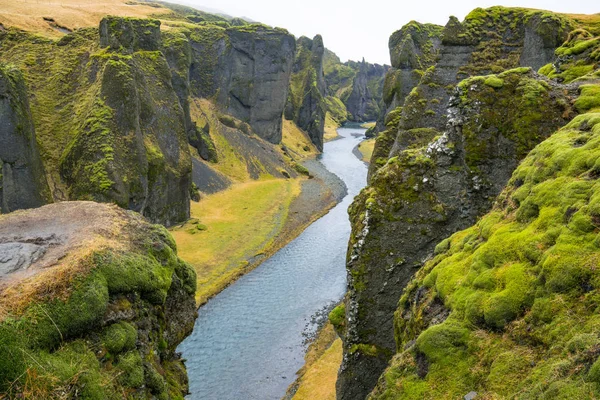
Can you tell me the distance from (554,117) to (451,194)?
19.1 feet

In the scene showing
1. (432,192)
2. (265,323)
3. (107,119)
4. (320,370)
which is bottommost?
(265,323)

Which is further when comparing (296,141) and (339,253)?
(296,141)

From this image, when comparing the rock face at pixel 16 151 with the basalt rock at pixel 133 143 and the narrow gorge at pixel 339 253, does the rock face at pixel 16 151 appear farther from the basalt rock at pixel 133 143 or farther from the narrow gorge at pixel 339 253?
the basalt rock at pixel 133 143

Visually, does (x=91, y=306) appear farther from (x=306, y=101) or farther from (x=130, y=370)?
(x=306, y=101)

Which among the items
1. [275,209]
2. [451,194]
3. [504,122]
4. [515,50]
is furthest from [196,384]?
[275,209]

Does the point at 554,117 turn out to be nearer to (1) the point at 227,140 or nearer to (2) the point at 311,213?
(2) the point at 311,213

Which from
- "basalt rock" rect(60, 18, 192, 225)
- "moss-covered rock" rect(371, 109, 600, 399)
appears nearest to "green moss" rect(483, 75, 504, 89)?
"moss-covered rock" rect(371, 109, 600, 399)

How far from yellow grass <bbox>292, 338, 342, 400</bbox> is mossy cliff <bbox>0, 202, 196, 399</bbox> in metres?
12.5

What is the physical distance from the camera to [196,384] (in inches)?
1374

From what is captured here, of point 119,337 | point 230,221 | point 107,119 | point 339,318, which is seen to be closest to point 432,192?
point 339,318

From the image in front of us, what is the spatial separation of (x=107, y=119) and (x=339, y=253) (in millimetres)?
35963

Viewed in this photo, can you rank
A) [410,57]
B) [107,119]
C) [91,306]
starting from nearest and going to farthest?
1. [91,306]
2. [107,119]
3. [410,57]

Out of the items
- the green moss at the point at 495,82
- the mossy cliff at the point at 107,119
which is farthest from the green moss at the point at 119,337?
the mossy cliff at the point at 107,119

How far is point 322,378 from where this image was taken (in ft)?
109
